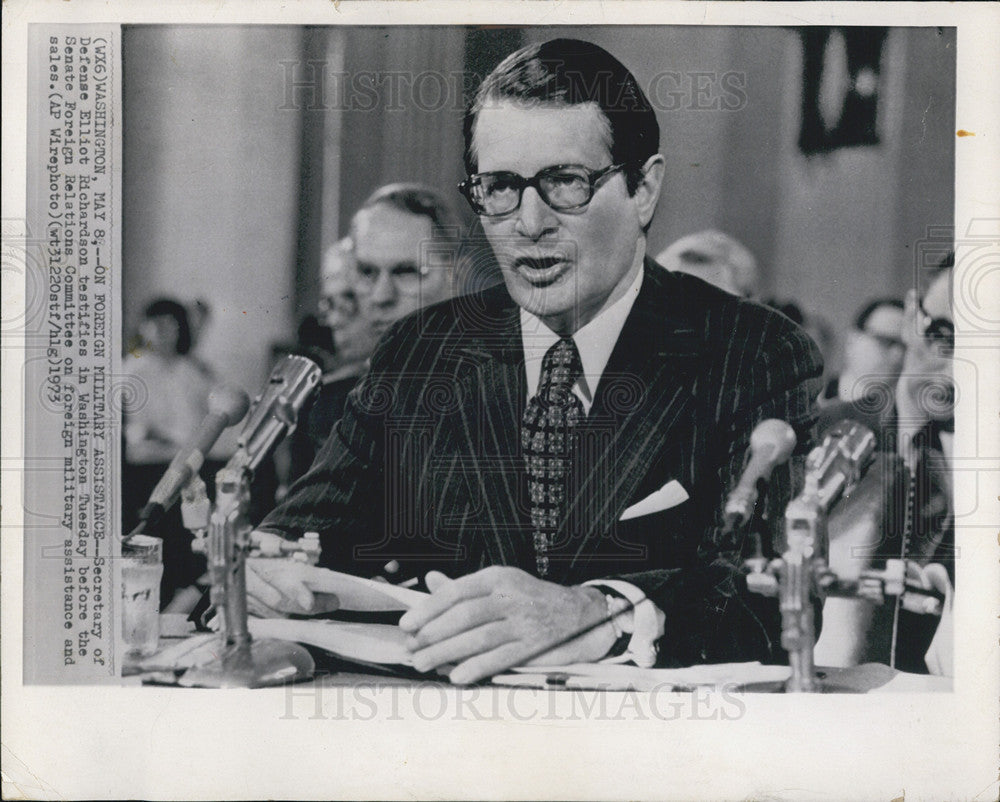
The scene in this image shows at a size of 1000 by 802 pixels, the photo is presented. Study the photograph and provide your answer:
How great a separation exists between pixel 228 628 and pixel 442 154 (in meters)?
1.04

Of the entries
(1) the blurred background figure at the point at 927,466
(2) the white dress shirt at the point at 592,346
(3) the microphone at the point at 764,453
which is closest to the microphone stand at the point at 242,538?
(2) the white dress shirt at the point at 592,346

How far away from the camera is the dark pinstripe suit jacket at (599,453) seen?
5.65 feet

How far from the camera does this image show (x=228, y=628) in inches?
68.9

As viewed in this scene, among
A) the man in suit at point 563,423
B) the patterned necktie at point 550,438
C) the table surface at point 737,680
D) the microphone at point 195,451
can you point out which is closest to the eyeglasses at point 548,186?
the man in suit at point 563,423

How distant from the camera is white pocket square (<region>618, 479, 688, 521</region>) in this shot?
172 cm

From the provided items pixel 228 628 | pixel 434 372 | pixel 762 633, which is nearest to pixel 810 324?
pixel 762 633

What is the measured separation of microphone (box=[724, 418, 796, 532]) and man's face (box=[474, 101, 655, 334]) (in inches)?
15.5

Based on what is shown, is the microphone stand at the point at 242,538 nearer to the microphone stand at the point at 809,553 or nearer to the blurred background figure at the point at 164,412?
the blurred background figure at the point at 164,412

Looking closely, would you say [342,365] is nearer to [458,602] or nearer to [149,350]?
[149,350]

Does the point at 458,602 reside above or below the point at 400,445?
below

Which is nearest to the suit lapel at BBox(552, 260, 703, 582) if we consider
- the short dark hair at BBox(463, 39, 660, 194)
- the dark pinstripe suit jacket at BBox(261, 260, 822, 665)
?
the dark pinstripe suit jacket at BBox(261, 260, 822, 665)

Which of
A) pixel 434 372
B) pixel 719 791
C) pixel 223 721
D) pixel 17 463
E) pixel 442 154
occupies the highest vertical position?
pixel 442 154

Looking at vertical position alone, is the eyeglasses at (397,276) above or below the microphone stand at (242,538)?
above

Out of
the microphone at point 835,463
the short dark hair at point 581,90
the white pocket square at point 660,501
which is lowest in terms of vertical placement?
Result: the white pocket square at point 660,501
